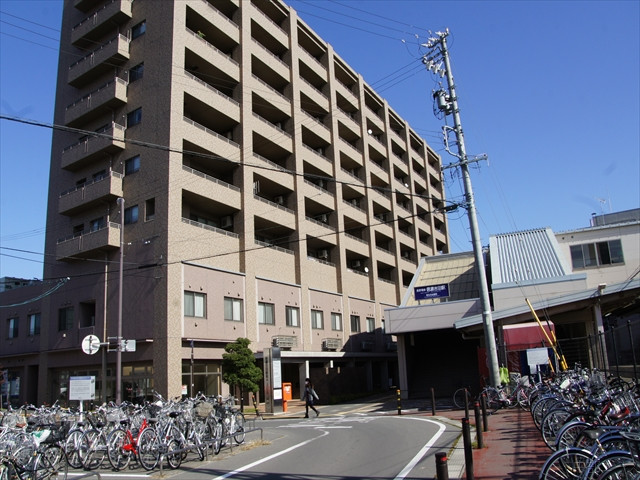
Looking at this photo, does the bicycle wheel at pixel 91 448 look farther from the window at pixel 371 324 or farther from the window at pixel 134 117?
the window at pixel 371 324

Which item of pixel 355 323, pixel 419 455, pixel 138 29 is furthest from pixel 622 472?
pixel 355 323

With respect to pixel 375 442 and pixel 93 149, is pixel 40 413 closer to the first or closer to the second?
pixel 375 442

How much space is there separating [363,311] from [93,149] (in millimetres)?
25257

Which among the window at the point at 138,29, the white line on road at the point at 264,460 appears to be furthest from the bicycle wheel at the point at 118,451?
the window at the point at 138,29

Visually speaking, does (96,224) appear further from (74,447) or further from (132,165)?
(74,447)

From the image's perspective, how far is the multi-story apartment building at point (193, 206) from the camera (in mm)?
29719

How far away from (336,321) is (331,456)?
31.0m

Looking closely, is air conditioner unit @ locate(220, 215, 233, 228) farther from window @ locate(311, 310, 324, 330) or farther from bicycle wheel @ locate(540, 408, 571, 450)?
bicycle wheel @ locate(540, 408, 571, 450)

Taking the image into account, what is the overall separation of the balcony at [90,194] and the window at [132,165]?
0.54m

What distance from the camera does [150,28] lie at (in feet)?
110

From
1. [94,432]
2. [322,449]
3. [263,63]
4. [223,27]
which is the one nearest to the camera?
[94,432]

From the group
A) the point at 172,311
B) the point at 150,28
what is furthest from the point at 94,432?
the point at 150,28

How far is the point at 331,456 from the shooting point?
1212 cm

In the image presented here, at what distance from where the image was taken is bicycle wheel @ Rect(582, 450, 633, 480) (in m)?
5.85
